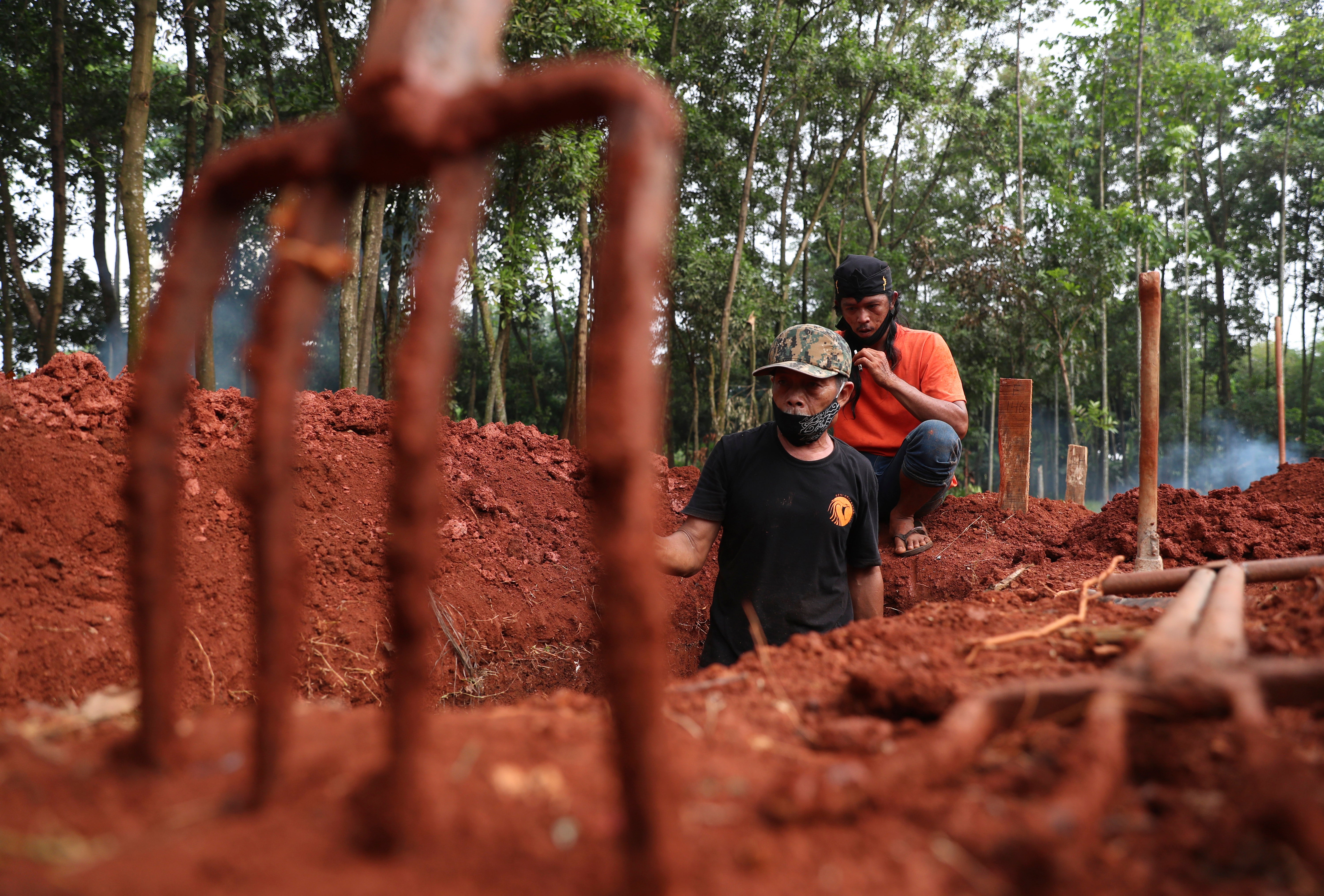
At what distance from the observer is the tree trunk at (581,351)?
1230 centimetres

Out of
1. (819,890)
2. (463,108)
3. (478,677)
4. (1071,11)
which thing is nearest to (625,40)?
(478,677)

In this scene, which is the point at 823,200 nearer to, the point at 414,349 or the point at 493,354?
the point at 493,354

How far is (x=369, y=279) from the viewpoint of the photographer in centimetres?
905

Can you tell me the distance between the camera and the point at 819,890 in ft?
2.93

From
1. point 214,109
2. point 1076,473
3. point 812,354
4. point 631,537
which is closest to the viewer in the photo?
point 631,537

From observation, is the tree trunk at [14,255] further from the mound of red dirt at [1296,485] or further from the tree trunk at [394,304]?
the mound of red dirt at [1296,485]

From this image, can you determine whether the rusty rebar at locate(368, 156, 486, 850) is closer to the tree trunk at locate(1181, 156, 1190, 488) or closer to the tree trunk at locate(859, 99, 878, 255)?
the tree trunk at locate(859, 99, 878, 255)

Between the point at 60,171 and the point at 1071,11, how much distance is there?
22.5 m

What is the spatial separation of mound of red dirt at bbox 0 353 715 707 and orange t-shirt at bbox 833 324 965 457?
5.93 ft

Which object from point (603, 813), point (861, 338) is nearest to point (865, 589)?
point (861, 338)

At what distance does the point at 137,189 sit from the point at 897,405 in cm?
762

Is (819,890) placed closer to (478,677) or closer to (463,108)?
(463,108)

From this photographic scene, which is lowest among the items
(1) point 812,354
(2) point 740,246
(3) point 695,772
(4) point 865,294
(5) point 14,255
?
(3) point 695,772

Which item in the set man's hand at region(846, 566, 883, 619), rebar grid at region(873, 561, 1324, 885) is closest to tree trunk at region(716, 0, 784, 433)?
man's hand at region(846, 566, 883, 619)
